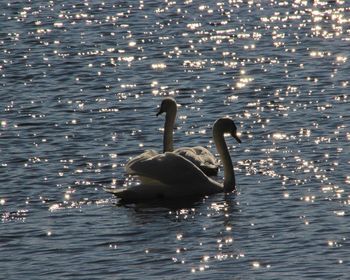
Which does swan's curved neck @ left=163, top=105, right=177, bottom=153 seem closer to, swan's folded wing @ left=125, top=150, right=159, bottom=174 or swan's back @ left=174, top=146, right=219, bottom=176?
swan's back @ left=174, top=146, right=219, bottom=176

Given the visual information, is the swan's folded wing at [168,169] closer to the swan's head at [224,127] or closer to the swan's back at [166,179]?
the swan's back at [166,179]

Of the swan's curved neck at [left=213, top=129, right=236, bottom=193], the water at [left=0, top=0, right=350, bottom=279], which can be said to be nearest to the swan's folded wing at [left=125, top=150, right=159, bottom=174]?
the water at [left=0, top=0, right=350, bottom=279]

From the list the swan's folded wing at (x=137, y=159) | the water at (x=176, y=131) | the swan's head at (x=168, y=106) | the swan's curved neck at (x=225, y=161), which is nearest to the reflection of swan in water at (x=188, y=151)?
the swan's head at (x=168, y=106)

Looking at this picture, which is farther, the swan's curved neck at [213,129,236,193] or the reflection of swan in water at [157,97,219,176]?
the reflection of swan in water at [157,97,219,176]

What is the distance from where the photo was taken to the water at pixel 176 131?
2397 centimetres

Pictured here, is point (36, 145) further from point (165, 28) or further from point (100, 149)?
point (165, 28)

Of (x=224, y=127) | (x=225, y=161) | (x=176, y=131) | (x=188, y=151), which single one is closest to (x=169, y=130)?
(x=188, y=151)

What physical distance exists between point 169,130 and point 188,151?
147cm

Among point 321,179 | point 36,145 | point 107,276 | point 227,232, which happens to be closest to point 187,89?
point 36,145

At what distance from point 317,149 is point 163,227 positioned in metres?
5.39

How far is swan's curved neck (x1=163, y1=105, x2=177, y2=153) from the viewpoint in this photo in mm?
30855

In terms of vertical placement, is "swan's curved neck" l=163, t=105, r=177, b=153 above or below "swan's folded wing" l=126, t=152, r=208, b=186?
above

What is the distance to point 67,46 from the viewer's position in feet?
143

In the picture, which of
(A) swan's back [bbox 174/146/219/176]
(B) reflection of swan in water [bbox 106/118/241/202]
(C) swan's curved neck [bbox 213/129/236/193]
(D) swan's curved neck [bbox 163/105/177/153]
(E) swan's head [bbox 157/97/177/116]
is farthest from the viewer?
(E) swan's head [bbox 157/97/177/116]
